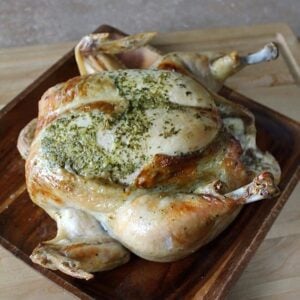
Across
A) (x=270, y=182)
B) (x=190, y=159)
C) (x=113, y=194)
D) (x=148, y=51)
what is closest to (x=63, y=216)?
(x=113, y=194)

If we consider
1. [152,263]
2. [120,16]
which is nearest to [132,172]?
[152,263]

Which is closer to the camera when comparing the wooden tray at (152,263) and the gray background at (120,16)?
the wooden tray at (152,263)

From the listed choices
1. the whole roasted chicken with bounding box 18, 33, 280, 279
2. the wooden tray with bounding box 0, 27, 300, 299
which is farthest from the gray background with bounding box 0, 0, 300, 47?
the whole roasted chicken with bounding box 18, 33, 280, 279

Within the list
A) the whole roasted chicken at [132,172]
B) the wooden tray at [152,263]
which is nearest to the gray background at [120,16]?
the wooden tray at [152,263]

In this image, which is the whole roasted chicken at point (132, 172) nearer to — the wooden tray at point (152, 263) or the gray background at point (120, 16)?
the wooden tray at point (152, 263)

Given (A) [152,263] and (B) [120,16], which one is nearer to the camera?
(A) [152,263]

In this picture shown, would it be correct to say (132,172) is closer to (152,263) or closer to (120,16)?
(152,263)
